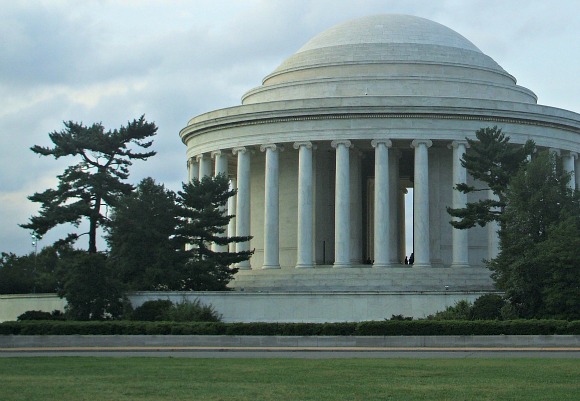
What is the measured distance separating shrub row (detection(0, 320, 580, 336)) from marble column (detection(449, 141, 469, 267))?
23.7 m

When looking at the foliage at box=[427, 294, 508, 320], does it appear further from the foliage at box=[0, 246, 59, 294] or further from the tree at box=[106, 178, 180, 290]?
the foliage at box=[0, 246, 59, 294]

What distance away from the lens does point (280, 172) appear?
80.4 meters

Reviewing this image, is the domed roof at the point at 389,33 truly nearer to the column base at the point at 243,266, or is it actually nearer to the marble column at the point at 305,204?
the marble column at the point at 305,204

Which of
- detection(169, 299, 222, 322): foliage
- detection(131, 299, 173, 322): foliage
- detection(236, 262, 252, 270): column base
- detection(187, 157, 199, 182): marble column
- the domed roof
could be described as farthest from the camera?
detection(187, 157, 199, 182): marble column

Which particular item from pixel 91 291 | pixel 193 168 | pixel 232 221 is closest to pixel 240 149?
pixel 193 168

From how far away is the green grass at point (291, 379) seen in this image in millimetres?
24781

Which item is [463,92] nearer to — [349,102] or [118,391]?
[349,102]

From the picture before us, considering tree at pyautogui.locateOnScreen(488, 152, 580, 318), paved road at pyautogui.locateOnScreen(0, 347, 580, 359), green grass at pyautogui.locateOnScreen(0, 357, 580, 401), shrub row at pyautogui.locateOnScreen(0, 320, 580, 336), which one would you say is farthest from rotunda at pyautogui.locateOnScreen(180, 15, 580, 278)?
green grass at pyautogui.locateOnScreen(0, 357, 580, 401)

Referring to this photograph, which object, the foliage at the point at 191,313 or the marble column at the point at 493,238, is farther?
the marble column at the point at 493,238

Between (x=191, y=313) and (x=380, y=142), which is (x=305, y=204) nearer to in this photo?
(x=380, y=142)

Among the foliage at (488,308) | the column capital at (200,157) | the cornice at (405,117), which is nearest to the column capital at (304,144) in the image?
the cornice at (405,117)

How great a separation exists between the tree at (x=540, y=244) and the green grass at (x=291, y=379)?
55.1 feet

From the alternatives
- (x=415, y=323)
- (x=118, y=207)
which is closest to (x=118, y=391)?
(x=415, y=323)

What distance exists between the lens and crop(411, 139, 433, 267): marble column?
71.5 meters
